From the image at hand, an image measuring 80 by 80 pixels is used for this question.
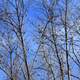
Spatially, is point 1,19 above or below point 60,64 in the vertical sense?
above

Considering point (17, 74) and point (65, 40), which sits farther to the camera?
point (17, 74)

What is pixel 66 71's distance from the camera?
24234 mm

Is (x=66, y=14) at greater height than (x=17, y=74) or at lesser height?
greater

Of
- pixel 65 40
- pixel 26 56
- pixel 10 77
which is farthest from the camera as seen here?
pixel 10 77

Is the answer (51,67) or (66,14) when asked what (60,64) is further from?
(66,14)

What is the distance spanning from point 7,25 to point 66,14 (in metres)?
3.70

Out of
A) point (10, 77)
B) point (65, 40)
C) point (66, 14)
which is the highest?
point (66, 14)

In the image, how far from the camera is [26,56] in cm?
2519

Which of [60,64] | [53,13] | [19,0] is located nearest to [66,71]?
[60,64]

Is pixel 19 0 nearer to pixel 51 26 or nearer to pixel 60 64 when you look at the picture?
pixel 51 26

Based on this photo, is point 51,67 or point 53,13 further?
point 51,67

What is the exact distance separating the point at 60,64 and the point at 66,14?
10.2 ft

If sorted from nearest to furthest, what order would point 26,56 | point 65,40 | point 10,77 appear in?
point 65,40
point 26,56
point 10,77

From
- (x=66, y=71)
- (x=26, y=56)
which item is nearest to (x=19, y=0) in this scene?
(x=26, y=56)
